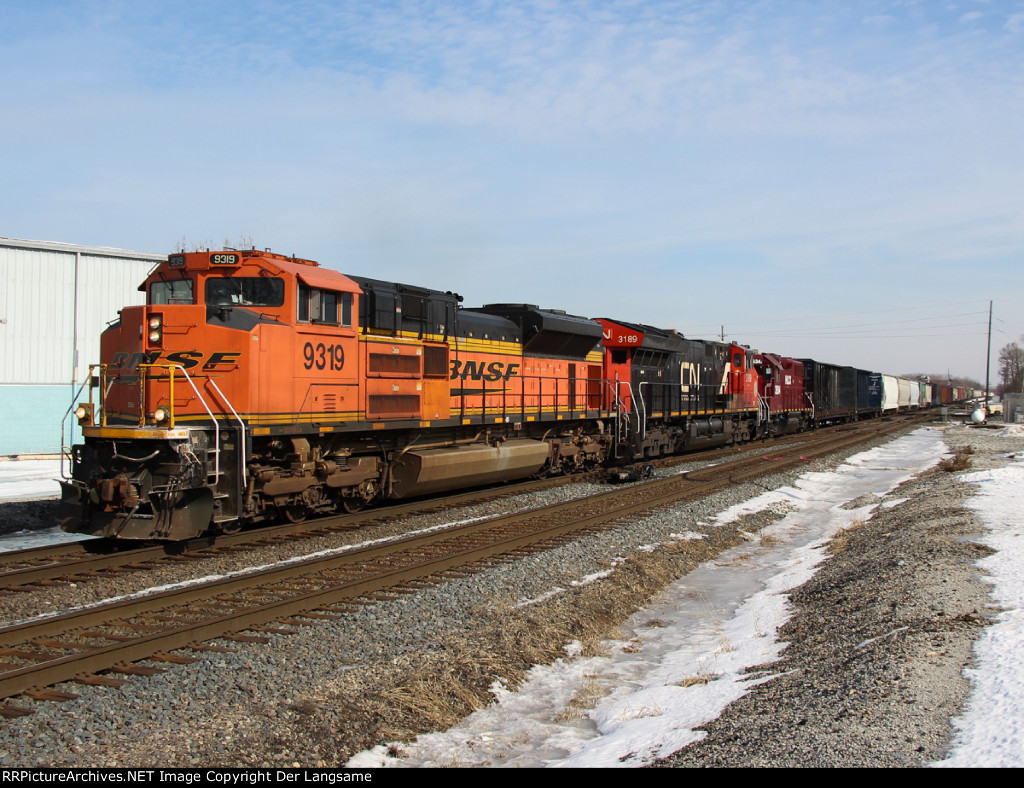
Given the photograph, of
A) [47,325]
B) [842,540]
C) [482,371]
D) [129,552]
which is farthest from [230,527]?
[47,325]

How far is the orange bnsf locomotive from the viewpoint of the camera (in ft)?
29.9

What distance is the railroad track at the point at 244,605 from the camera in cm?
573

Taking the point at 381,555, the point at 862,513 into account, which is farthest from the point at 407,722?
the point at 862,513

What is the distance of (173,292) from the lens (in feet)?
34.0

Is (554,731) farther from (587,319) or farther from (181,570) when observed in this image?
(587,319)

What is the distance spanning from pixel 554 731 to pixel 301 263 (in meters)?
7.76

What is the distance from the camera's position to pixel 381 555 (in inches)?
372

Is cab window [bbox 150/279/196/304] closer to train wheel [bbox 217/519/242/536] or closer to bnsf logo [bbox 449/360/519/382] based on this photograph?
train wheel [bbox 217/519/242/536]

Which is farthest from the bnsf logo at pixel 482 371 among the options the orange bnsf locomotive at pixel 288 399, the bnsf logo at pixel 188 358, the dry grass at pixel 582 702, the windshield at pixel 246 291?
the dry grass at pixel 582 702

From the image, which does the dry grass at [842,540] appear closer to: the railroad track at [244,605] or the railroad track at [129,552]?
the railroad track at [244,605]

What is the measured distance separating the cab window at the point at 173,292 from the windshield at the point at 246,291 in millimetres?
285

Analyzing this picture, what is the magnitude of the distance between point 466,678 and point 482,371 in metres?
9.26

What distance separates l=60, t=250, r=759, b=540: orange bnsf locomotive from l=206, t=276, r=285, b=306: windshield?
0.01 m

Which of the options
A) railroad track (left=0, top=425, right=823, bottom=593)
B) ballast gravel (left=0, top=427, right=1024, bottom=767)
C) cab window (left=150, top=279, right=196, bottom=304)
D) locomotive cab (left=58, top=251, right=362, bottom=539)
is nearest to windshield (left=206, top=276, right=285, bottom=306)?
locomotive cab (left=58, top=251, right=362, bottom=539)
